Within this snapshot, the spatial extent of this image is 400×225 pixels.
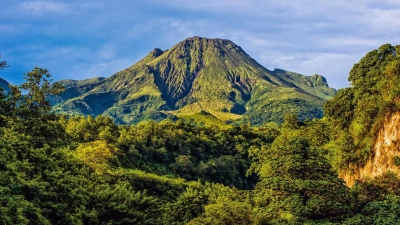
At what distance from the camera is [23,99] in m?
30.9

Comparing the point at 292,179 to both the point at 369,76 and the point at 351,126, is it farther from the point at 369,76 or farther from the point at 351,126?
the point at 369,76

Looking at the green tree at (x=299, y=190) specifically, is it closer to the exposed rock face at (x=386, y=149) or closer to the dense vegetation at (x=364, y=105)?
the exposed rock face at (x=386, y=149)

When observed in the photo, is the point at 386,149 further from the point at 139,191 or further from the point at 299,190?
the point at 139,191

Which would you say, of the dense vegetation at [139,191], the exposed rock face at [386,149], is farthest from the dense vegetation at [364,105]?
the exposed rock face at [386,149]

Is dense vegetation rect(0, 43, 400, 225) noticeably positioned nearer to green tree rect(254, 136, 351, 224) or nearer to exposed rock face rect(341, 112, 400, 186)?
green tree rect(254, 136, 351, 224)

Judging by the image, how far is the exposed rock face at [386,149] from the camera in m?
28.8

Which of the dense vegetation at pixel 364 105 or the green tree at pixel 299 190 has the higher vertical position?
the dense vegetation at pixel 364 105

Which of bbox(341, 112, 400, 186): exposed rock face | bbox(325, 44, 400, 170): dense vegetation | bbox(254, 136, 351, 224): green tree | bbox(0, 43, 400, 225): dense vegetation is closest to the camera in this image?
bbox(0, 43, 400, 225): dense vegetation

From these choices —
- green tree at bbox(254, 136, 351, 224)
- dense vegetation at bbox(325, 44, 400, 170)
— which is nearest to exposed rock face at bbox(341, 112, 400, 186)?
dense vegetation at bbox(325, 44, 400, 170)

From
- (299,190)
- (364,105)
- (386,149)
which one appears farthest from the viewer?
(364,105)

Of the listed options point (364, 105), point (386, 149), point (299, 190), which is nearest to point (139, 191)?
point (299, 190)

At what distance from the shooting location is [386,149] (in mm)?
29750

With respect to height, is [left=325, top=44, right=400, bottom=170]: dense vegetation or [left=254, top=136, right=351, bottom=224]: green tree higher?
[left=325, top=44, right=400, bottom=170]: dense vegetation

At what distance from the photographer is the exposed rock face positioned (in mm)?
28766
